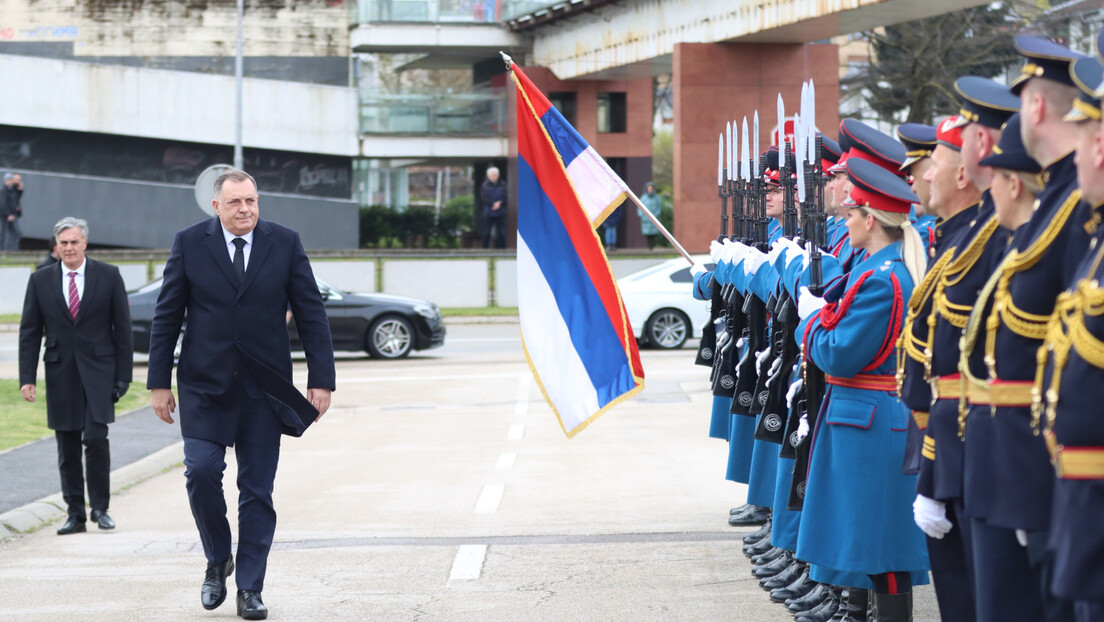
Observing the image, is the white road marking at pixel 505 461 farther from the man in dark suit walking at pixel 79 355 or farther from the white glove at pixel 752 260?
the white glove at pixel 752 260

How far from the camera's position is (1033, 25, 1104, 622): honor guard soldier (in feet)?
11.1

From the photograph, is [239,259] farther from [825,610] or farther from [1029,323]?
[1029,323]

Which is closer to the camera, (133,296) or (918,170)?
(918,170)

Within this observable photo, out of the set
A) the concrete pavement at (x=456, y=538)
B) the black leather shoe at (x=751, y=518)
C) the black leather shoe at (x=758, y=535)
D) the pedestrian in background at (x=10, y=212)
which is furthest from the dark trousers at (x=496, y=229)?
the black leather shoe at (x=758, y=535)

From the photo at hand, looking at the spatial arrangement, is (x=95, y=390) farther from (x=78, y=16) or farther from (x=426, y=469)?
(x=78, y=16)

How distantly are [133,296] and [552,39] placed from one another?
19.4 meters

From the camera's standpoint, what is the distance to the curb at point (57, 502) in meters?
9.55

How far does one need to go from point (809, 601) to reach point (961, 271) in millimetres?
2466

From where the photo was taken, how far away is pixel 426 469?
39.9 feet

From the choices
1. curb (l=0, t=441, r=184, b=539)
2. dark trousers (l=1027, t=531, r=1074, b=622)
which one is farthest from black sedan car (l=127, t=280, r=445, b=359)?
dark trousers (l=1027, t=531, r=1074, b=622)

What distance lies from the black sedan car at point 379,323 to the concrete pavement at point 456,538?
7.58 meters

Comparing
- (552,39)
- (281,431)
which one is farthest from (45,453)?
(552,39)

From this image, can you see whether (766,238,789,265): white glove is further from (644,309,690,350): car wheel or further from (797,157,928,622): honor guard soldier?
(644,309,690,350): car wheel

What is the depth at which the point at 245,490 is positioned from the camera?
7207mm
